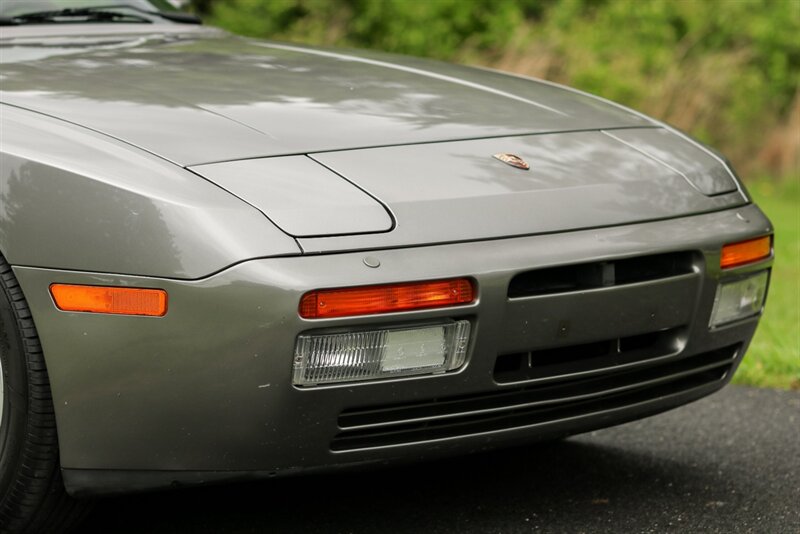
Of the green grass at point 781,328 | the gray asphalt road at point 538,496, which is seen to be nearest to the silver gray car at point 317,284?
the gray asphalt road at point 538,496

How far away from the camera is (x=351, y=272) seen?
2.27 m

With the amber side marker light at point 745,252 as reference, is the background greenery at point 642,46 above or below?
below

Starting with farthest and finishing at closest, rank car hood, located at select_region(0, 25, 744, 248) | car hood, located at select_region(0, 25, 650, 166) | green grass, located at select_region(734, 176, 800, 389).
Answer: green grass, located at select_region(734, 176, 800, 389)
car hood, located at select_region(0, 25, 650, 166)
car hood, located at select_region(0, 25, 744, 248)

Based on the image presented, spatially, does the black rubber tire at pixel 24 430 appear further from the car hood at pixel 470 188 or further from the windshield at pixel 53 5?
the windshield at pixel 53 5

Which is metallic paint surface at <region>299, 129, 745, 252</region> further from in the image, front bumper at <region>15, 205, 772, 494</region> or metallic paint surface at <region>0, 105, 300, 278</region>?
metallic paint surface at <region>0, 105, 300, 278</region>

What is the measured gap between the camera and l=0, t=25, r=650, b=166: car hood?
2584 millimetres

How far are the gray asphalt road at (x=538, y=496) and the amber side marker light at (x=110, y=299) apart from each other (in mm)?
686

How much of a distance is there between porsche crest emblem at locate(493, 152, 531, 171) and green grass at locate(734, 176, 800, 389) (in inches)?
77.6

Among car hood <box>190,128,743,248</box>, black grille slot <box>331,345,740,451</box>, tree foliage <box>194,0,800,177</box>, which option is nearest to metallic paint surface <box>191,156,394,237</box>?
car hood <box>190,128,743,248</box>

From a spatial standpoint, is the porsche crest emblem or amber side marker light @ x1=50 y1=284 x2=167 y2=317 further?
the porsche crest emblem

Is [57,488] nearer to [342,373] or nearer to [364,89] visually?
[342,373]

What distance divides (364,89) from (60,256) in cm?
94

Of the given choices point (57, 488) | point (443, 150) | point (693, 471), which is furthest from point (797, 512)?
point (57, 488)

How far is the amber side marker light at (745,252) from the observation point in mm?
2744
